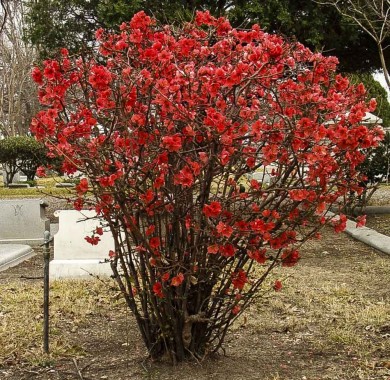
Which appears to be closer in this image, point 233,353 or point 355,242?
A: point 233,353

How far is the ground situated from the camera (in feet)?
13.0

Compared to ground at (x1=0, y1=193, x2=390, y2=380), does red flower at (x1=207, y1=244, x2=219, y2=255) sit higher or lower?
higher

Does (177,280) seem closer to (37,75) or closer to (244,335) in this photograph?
(37,75)

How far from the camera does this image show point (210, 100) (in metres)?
3.41

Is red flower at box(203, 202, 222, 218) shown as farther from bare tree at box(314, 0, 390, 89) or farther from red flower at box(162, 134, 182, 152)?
bare tree at box(314, 0, 390, 89)

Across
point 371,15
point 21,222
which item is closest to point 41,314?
point 21,222

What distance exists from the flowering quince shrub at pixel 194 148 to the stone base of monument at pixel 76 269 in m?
3.01

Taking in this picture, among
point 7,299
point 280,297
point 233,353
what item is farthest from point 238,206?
point 7,299

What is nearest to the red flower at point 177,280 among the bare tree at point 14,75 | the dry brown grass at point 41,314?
the dry brown grass at point 41,314

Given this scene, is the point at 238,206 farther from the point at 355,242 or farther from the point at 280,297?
the point at 355,242

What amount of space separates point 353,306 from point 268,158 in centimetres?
252

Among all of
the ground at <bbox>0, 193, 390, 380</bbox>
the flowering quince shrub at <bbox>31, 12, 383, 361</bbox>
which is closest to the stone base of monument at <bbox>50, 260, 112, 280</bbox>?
the ground at <bbox>0, 193, 390, 380</bbox>

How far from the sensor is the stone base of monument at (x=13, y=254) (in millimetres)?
8055

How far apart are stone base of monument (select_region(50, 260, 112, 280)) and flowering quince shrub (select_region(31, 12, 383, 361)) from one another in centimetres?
301
